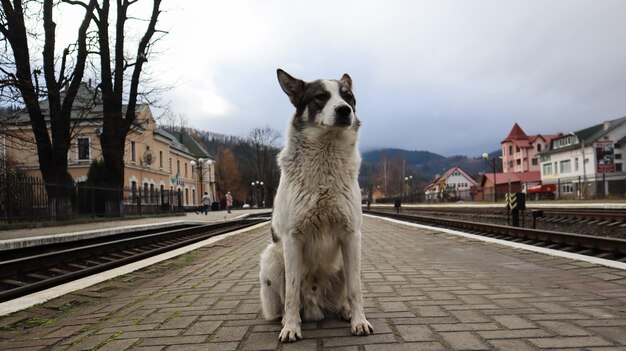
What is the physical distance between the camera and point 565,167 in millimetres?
63562

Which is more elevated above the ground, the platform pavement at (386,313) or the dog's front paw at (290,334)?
the dog's front paw at (290,334)

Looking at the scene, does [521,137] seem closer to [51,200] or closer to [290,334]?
[51,200]

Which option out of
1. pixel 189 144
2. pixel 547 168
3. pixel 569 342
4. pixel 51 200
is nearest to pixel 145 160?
pixel 189 144

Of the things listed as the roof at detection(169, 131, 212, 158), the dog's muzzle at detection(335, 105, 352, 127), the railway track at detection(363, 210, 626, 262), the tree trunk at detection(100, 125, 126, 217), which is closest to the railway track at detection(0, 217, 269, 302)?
the dog's muzzle at detection(335, 105, 352, 127)

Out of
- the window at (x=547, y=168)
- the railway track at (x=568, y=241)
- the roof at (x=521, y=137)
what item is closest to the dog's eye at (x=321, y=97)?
the railway track at (x=568, y=241)

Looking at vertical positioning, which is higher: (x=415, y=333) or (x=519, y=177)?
(x=519, y=177)

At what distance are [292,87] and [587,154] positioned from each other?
65185 mm

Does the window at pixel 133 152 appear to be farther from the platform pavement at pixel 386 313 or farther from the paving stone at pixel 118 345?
the paving stone at pixel 118 345

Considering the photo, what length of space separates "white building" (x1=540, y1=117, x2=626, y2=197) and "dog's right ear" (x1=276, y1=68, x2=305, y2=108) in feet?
171

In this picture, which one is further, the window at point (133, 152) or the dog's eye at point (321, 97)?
the window at point (133, 152)

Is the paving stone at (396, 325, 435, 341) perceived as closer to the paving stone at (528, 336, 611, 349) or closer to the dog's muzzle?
the paving stone at (528, 336, 611, 349)

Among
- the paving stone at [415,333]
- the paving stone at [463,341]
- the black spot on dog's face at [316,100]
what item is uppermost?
the black spot on dog's face at [316,100]

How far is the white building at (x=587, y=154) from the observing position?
179 feet

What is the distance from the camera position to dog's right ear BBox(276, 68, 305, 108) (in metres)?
3.63
